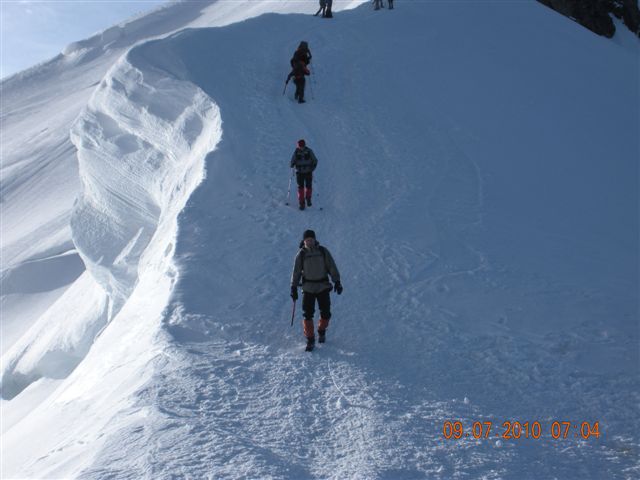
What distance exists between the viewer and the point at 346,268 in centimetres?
1129

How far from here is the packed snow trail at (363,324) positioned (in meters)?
6.68

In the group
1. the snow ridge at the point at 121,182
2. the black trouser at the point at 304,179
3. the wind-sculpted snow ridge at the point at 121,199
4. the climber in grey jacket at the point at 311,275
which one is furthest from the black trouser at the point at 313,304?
the snow ridge at the point at 121,182

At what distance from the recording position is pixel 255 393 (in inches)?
306

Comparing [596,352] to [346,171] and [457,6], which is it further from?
Answer: [457,6]

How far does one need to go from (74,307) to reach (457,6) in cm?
2119

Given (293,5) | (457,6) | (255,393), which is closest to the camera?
(255,393)

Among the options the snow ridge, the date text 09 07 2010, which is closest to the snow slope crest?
the snow ridge

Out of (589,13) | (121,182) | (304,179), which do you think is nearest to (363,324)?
(304,179)

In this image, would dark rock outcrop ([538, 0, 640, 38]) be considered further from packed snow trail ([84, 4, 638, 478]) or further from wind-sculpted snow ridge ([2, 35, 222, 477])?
wind-sculpted snow ridge ([2, 35, 222, 477])

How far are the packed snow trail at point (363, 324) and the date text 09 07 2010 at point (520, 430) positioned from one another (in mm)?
127

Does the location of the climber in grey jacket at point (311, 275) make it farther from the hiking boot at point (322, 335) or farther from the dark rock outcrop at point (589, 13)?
the dark rock outcrop at point (589, 13)

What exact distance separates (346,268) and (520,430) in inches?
191

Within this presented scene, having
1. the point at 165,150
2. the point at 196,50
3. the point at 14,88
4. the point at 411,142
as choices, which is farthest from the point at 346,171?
the point at 14,88

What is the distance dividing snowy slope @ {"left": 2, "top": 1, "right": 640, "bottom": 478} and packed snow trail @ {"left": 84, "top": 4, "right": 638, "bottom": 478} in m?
0.04
